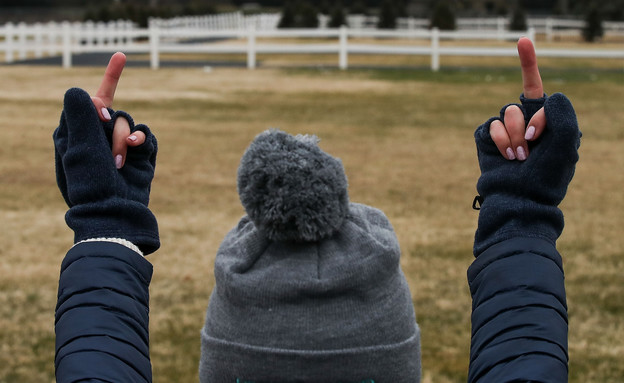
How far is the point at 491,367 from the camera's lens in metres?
1.68

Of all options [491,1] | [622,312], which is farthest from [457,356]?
[491,1]

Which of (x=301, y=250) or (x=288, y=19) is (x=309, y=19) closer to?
(x=288, y=19)

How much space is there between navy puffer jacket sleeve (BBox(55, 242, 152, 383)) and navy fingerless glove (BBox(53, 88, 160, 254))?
0.06m

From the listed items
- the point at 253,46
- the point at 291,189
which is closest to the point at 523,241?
the point at 291,189

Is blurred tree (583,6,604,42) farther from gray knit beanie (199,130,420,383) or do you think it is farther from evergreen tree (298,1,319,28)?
gray knit beanie (199,130,420,383)

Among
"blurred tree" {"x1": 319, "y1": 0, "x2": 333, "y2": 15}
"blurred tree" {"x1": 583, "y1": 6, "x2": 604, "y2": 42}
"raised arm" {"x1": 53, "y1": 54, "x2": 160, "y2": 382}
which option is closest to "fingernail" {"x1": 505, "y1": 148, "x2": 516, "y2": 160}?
"raised arm" {"x1": 53, "y1": 54, "x2": 160, "y2": 382}

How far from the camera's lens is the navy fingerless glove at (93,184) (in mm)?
1947

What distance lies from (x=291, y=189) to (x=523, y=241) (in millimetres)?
459

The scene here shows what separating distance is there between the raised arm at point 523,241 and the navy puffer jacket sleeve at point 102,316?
2.05 feet

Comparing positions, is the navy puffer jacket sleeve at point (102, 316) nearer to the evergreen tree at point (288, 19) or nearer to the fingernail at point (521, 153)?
the fingernail at point (521, 153)

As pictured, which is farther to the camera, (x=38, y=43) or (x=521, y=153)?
(x=38, y=43)

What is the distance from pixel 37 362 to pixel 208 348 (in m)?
2.68

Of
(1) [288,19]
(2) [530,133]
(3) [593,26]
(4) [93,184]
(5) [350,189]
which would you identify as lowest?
(5) [350,189]

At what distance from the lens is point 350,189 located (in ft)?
29.8
